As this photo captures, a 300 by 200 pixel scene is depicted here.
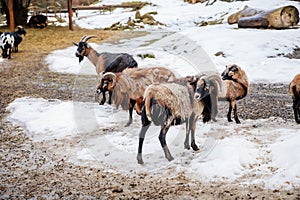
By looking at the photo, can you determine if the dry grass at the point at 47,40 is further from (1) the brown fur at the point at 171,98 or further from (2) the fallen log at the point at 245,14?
(1) the brown fur at the point at 171,98

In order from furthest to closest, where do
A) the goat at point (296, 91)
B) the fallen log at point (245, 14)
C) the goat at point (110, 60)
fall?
1. the fallen log at point (245, 14)
2. the goat at point (110, 60)
3. the goat at point (296, 91)

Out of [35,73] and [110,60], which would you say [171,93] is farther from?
[35,73]

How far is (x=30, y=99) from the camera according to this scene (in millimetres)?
7684

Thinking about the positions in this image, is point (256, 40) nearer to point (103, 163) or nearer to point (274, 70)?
point (274, 70)

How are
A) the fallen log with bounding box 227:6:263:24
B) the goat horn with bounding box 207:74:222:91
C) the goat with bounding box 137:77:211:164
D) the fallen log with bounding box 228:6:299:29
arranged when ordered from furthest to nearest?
the fallen log with bounding box 227:6:263:24 < the fallen log with bounding box 228:6:299:29 < the goat horn with bounding box 207:74:222:91 < the goat with bounding box 137:77:211:164

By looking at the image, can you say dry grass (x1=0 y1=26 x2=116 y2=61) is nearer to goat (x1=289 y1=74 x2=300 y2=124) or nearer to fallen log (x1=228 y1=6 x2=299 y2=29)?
fallen log (x1=228 y1=6 x2=299 y2=29)

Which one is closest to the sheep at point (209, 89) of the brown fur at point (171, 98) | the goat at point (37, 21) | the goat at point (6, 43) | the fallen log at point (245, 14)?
the brown fur at point (171, 98)

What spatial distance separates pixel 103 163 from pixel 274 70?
653cm

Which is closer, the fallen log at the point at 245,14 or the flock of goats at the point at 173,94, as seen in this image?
the flock of goats at the point at 173,94

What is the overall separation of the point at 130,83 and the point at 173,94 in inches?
56.1

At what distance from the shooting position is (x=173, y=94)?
4438 mm

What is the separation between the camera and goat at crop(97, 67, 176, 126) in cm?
571

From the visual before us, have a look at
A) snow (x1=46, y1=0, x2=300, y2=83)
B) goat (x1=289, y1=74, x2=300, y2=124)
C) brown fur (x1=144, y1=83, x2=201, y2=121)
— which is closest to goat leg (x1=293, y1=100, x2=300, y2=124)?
goat (x1=289, y1=74, x2=300, y2=124)

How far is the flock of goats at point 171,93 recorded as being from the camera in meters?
4.39
